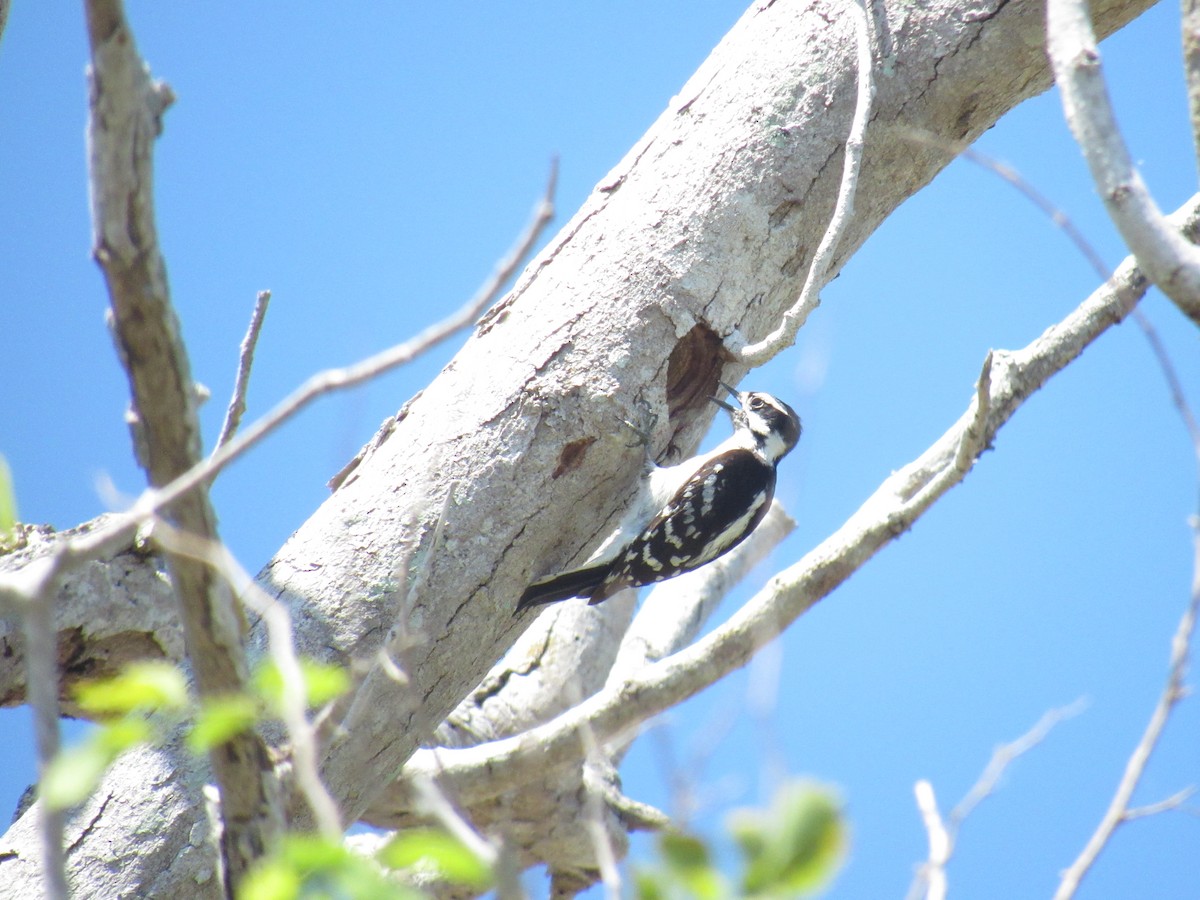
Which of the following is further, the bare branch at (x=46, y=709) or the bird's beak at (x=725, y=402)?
the bird's beak at (x=725, y=402)

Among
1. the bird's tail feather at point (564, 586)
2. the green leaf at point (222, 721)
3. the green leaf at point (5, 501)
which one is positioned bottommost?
the green leaf at point (222, 721)

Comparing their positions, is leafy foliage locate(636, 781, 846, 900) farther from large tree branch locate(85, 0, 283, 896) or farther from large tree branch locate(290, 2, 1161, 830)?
large tree branch locate(290, 2, 1161, 830)

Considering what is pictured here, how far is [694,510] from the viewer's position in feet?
14.0

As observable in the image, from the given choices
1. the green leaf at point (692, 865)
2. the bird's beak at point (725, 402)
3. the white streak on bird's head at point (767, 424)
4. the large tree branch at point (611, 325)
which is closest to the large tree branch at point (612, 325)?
the large tree branch at point (611, 325)

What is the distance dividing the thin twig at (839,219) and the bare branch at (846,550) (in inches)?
18.8

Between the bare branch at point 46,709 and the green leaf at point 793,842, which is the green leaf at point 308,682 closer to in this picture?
the bare branch at point 46,709

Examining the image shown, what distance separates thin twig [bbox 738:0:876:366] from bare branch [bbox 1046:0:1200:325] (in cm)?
114

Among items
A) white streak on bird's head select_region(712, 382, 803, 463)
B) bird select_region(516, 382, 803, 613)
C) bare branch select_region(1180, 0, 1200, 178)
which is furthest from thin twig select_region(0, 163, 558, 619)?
white streak on bird's head select_region(712, 382, 803, 463)

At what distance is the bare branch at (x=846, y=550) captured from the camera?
2.65 m

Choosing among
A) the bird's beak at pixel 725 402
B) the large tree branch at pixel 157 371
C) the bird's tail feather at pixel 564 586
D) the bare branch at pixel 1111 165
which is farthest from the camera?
the bird's beak at pixel 725 402

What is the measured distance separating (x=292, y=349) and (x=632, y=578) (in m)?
26.9

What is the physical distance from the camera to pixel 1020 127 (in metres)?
23.0

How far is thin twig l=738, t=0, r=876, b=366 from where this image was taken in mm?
2830

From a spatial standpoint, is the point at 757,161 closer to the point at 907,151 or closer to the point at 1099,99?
the point at 907,151
